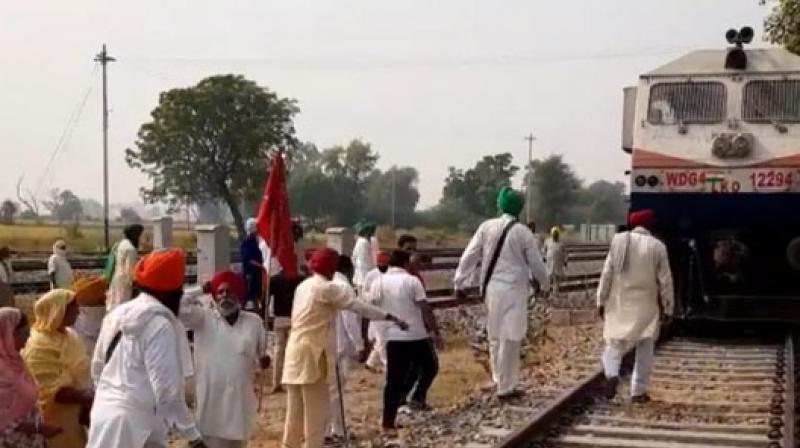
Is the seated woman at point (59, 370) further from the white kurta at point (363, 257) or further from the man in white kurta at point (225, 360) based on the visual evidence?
the white kurta at point (363, 257)

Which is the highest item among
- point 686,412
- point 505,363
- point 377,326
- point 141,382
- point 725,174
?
point 725,174

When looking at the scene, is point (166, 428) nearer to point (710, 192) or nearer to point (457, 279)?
point (457, 279)

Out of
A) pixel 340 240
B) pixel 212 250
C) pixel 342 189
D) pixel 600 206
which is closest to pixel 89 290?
pixel 212 250

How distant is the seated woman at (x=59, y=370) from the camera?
6.41m

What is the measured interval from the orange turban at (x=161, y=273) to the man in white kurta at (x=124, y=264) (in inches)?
239

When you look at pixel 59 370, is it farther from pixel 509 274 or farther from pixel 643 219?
pixel 643 219

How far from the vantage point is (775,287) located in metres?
15.7

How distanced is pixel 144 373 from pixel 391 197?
102m

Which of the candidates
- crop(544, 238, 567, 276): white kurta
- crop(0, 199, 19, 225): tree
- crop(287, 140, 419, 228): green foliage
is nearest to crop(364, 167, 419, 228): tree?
crop(287, 140, 419, 228): green foliage

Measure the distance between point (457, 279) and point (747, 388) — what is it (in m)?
3.12

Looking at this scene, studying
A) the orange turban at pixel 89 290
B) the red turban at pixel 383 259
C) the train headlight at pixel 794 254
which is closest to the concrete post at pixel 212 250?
the red turban at pixel 383 259

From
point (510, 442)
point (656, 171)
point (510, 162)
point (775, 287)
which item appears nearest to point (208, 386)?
point (510, 442)

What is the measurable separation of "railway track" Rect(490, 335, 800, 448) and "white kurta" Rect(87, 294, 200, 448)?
11.6 ft

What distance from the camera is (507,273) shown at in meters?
11.0
